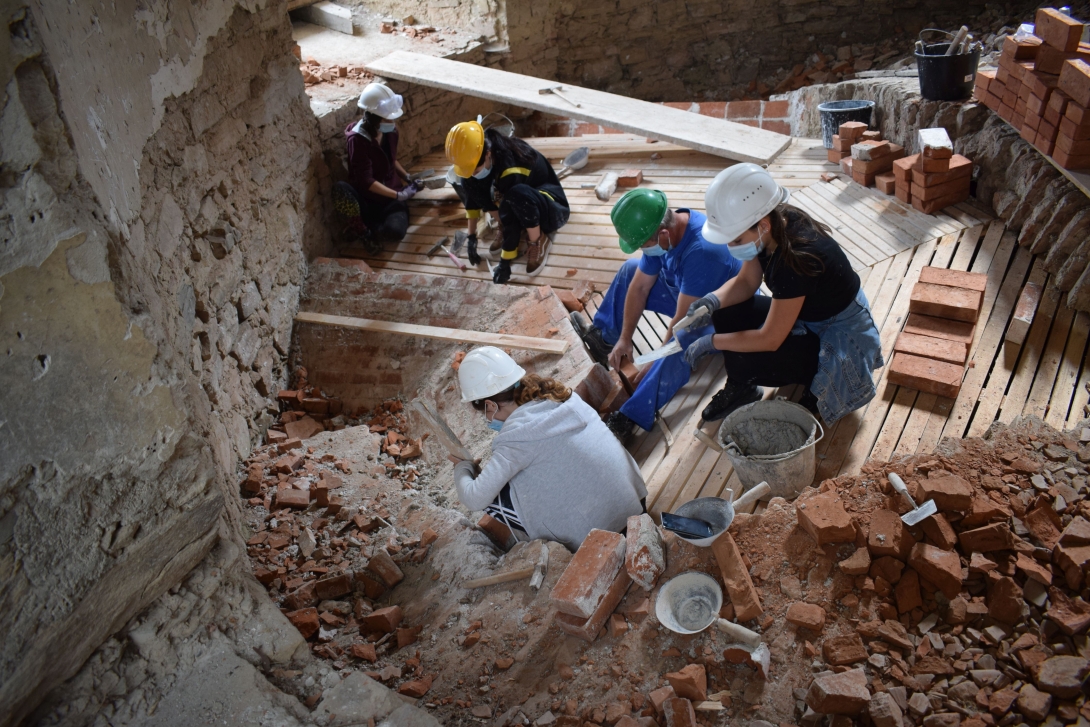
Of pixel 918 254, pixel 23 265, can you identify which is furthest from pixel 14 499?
pixel 918 254

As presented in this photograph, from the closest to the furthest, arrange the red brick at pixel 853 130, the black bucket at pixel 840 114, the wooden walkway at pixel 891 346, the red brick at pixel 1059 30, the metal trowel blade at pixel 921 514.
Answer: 1. the metal trowel blade at pixel 921 514
2. the wooden walkway at pixel 891 346
3. the red brick at pixel 1059 30
4. the red brick at pixel 853 130
5. the black bucket at pixel 840 114

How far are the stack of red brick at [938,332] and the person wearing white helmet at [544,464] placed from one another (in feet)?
4.40

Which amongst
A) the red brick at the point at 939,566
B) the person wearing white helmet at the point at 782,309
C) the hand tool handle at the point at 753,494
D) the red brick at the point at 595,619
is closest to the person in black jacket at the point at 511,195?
the person wearing white helmet at the point at 782,309

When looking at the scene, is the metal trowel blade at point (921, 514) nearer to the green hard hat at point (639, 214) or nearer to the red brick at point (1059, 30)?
the green hard hat at point (639, 214)

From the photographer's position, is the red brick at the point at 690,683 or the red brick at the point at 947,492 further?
the red brick at the point at 947,492

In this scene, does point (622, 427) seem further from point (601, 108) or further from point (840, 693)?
point (601, 108)

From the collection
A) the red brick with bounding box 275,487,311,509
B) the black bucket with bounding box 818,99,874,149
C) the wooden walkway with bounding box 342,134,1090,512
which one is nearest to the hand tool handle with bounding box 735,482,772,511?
the wooden walkway with bounding box 342,134,1090,512

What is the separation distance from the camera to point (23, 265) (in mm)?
1901

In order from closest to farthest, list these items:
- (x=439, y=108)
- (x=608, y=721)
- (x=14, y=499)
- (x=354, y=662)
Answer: (x=14, y=499), (x=608, y=721), (x=354, y=662), (x=439, y=108)

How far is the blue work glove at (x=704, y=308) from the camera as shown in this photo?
3209 millimetres

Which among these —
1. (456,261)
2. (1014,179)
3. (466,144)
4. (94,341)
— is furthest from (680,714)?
(456,261)

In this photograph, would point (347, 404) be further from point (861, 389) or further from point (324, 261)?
point (861, 389)

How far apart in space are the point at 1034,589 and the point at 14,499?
2874 millimetres

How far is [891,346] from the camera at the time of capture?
3.48 meters
